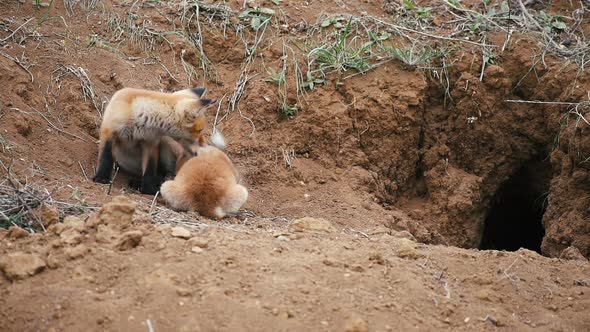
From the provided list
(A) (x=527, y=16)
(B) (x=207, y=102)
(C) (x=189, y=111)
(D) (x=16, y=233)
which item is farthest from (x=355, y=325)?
(A) (x=527, y=16)

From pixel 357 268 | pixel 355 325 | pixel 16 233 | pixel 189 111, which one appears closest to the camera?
pixel 355 325

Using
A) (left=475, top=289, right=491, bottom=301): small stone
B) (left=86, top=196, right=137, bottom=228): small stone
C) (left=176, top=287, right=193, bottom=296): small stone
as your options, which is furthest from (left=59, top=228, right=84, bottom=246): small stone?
(left=475, top=289, right=491, bottom=301): small stone

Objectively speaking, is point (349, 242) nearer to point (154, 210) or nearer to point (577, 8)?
point (154, 210)

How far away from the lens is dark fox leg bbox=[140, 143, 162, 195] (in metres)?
6.78

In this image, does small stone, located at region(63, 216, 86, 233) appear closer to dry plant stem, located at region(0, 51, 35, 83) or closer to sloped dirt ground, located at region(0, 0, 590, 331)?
sloped dirt ground, located at region(0, 0, 590, 331)

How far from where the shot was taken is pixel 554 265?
564cm

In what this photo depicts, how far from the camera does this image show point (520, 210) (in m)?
9.76

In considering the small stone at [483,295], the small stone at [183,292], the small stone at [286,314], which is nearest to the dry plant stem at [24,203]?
the small stone at [183,292]

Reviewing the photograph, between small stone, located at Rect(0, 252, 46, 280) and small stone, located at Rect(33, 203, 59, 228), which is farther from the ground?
small stone, located at Rect(0, 252, 46, 280)

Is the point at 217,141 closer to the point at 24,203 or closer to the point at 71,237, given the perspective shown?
the point at 24,203

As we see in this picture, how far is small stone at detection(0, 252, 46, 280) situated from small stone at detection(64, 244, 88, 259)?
15cm

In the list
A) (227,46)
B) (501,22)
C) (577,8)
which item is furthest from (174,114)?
(577,8)

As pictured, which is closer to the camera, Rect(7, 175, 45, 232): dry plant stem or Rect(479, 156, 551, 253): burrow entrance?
Rect(7, 175, 45, 232): dry plant stem

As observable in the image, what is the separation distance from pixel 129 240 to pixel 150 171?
2.36 metres
